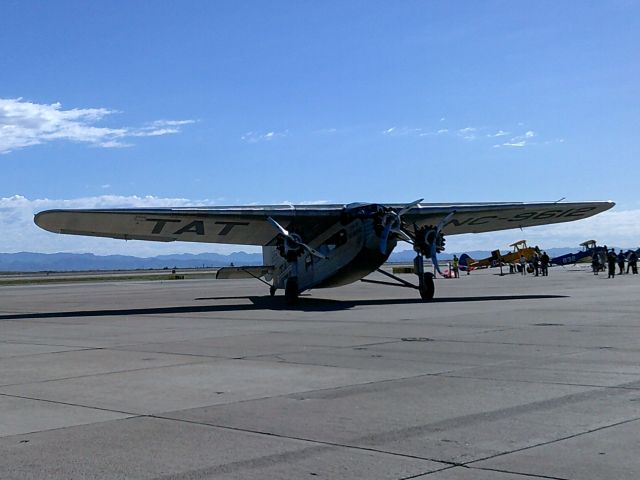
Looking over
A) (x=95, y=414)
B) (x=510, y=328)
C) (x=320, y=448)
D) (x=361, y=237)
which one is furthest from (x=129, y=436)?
(x=361, y=237)

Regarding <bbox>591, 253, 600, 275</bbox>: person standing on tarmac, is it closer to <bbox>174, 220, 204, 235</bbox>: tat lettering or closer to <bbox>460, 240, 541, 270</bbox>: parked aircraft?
<bbox>460, 240, 541, 270</bbox>: parked aircraft

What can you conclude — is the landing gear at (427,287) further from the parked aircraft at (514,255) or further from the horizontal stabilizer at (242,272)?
the parked aircraft at (514,255)

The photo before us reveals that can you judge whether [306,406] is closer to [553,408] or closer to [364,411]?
[364,411]

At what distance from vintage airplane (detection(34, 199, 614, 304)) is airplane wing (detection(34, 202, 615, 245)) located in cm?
3

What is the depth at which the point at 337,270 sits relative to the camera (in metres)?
29.1

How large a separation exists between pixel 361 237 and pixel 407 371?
644 inches

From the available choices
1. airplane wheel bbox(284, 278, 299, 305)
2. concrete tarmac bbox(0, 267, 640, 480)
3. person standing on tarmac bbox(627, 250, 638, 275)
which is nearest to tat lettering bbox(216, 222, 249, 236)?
airplane wheel bbox(284, 278, 299, 305)

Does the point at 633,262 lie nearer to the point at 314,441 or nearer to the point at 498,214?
the point at 498,214

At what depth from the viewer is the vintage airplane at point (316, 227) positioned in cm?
2759

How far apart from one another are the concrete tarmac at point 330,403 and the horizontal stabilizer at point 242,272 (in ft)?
58.9

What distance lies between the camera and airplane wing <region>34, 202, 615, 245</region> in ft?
90.8

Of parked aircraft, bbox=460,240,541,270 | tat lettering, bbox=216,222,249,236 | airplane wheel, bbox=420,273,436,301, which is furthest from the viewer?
parked aircraft, bbox=460,240,541,270

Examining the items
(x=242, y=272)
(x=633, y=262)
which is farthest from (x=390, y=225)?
(x=633, y=262)

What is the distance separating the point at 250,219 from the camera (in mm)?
29656
